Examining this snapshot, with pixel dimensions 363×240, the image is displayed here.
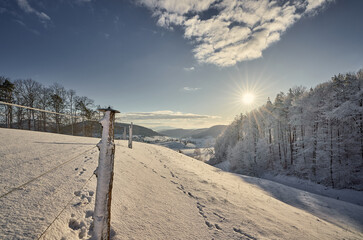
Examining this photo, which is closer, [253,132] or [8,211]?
[8,211]

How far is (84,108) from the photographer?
31.5 m

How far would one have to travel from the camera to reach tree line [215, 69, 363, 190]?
711 inches

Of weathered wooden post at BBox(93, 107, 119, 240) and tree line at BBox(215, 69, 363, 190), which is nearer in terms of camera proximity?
weathered wooden post at BBox(93, 107, 119, 240)

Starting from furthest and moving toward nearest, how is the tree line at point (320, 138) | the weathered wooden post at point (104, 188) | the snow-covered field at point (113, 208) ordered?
the tree line at point (320, 138) → the snow-covered field at point (113, 208) → the weathered wooden post at point (104, 188)

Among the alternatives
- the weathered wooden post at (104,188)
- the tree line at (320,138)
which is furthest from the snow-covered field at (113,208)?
the tree line at (320,138)

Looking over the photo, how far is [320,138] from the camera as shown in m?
20.5

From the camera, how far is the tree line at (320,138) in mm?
18062

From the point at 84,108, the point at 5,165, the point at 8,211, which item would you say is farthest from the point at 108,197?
the point at 84,108

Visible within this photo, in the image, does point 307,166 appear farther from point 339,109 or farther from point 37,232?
point 37,232

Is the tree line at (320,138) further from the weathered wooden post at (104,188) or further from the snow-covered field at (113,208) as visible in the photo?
the weathered wooden post at (104,188)

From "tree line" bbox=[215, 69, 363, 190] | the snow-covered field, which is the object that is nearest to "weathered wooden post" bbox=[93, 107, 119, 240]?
the snow-covered field

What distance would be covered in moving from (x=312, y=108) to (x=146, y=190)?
26766 millimetres

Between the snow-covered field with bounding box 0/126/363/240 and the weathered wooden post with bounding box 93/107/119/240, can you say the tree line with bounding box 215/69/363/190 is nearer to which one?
the snow-covered field with bounding box 0/126/363/240

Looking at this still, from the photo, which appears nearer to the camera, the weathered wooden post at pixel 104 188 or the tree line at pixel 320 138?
the weathered wooden post at pixel 104 188
